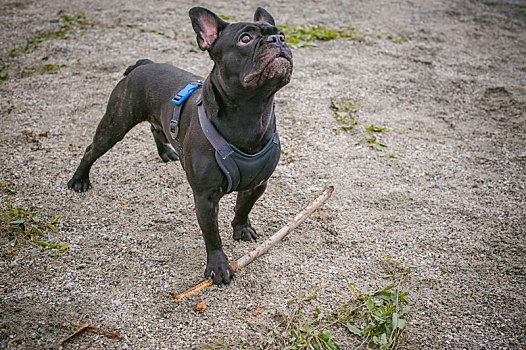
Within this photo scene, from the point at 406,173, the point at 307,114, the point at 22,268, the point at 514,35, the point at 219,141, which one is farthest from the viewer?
the point at 514,35

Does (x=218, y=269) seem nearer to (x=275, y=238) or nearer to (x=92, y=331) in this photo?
(x=275, y=238)

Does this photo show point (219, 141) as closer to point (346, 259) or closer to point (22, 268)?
point (346, 259)

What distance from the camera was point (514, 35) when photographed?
23.3 feet

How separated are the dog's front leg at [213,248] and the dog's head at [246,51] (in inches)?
34.0

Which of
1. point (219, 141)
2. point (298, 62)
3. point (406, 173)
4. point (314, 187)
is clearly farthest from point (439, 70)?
point (219, 141)

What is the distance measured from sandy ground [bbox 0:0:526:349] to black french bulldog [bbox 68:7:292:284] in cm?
49

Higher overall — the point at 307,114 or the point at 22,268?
the point at 307,114

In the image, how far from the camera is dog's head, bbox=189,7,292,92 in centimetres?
238

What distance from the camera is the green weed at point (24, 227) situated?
3203 millimetres

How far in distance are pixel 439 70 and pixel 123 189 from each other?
475 centimetres

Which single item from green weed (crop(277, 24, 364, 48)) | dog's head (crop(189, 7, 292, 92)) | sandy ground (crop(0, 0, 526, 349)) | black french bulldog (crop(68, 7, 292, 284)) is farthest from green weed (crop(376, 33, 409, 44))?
dog's head (crop(189, 7, 292, 92))

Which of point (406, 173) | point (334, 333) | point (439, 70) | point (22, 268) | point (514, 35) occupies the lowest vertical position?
point (22, 268)

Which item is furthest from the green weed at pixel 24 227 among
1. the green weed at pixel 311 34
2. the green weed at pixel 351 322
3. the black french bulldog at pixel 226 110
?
the green weed at pixel 311 34

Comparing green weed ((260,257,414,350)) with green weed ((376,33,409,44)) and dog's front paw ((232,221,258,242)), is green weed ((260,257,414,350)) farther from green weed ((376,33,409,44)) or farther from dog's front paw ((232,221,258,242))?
green weed ((376,33,409,44))
